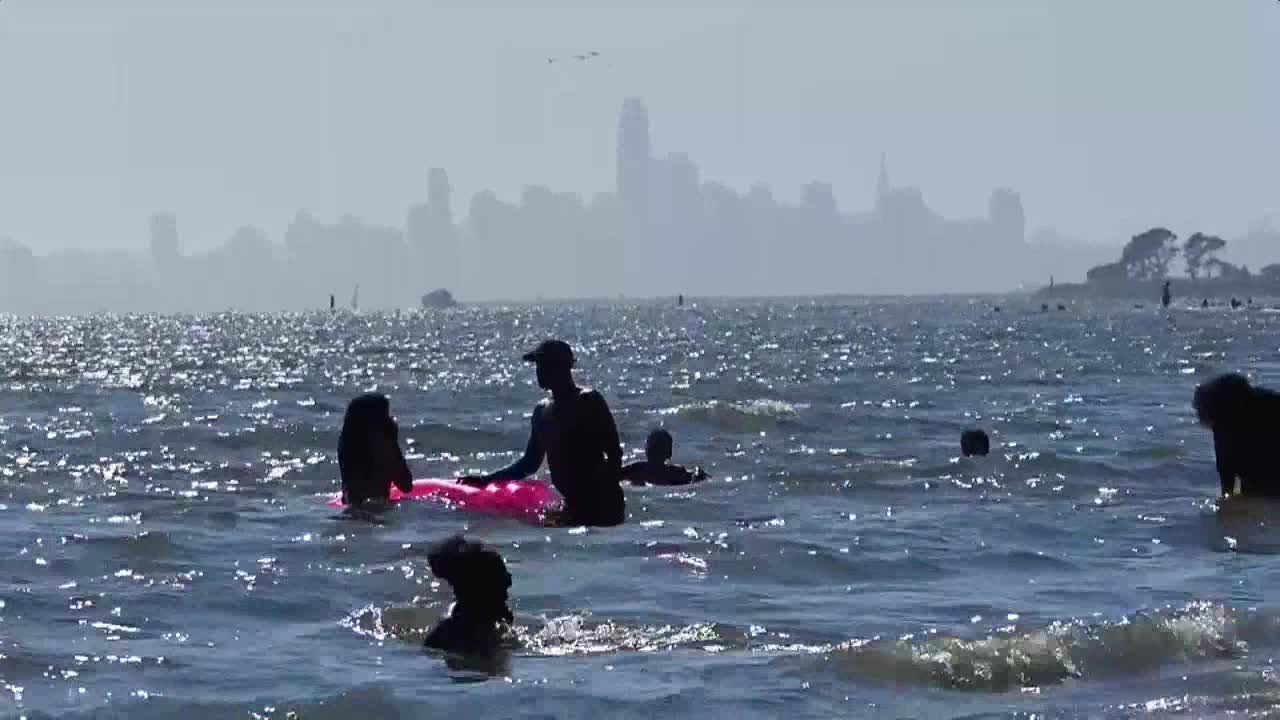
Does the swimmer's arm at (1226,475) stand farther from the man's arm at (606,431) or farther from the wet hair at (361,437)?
the wet hair at (361,437)

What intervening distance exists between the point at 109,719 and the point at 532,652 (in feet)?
7.02

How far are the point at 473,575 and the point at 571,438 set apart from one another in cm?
344

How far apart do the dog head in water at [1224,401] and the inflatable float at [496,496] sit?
15.8 feet

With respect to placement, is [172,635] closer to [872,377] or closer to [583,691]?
[583,691]

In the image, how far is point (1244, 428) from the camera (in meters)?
14.7

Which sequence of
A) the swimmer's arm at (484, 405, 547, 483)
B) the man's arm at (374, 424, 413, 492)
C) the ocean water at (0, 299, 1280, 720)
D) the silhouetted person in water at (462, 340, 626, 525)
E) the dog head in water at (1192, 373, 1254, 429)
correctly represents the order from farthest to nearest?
the man's arm at (374, 424, 413, 492) → the dog head in water at (1192, 373, 1254, 429) → the swimmer's arm at (484, 405, 547, 483) → the silhouetted person in water at (462, 340, 626, 525) → the ocean water at (0, 299, 1280, 720)

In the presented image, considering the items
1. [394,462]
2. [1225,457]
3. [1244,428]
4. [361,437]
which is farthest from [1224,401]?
[361,437]

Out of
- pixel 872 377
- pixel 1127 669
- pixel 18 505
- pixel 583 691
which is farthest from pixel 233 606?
pixel 872 377

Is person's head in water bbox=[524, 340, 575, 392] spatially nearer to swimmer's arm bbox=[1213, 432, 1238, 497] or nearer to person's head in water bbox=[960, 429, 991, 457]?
swimmer's arm bbox=[1213, 432, 1238, 497]

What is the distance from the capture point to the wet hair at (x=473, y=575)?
9.45 metres

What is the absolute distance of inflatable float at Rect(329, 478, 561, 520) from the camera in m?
14.8

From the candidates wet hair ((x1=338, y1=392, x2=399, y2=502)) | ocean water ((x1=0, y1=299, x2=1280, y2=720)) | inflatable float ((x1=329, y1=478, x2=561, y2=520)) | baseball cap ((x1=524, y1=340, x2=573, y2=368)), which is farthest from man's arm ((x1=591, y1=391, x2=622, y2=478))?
wet hair ((x1=338, y1=392, x2=399, y2=502))

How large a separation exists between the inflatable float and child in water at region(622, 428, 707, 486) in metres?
2.38

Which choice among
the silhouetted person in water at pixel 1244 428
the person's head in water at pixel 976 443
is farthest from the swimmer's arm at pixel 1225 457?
the person's head in water at pixel 976 443
